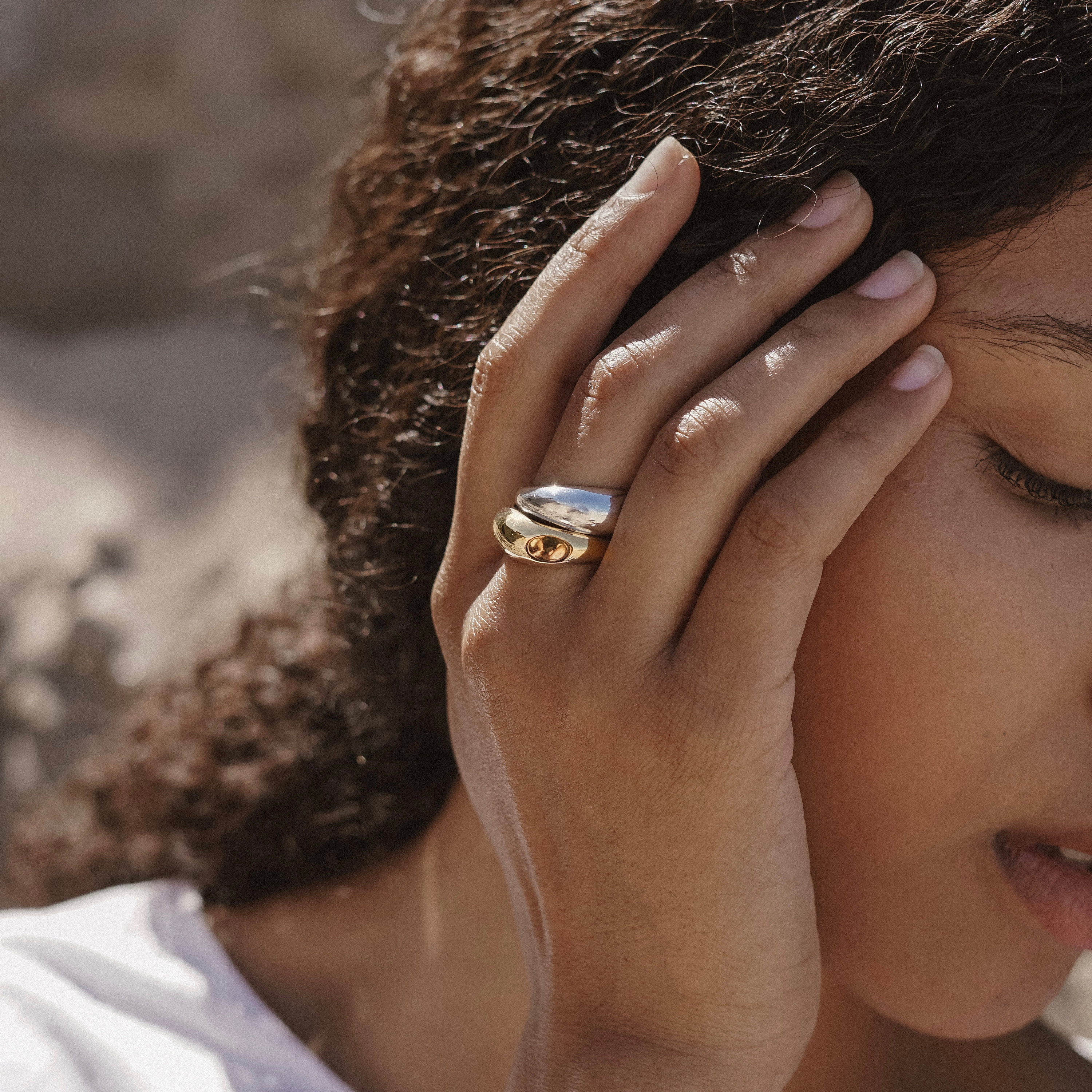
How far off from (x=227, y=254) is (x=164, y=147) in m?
0.37

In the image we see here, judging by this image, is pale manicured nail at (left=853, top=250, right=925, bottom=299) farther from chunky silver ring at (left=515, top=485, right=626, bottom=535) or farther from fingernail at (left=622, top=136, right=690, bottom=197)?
chunky silver ring at (left=515, top=485, right=626, bottom=535)

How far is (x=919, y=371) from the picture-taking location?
1.12m

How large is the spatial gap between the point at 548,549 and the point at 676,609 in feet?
0.46

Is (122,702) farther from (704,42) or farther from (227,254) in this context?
(704,42)

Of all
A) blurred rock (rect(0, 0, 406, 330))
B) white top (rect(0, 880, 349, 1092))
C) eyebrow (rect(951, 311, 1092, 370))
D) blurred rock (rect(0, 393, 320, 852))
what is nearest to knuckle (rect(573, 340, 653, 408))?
eyebrow (rect(951, 311, 1092, 370))

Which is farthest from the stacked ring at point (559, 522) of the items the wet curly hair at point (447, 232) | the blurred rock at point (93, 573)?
the blurred rock at point (93, 573)

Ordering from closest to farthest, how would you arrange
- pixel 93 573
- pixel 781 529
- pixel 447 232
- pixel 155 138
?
1. pixel 781 529
2. pixel 447 232
3. pixel 93 573
4. pixel 155 138

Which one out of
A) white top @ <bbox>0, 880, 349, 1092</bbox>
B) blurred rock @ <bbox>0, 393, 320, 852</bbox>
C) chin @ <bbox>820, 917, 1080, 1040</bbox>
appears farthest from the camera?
blurred rock @ <bbox>0, 393, 320, 852</bbox>

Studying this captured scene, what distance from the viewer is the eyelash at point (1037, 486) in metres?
1.13

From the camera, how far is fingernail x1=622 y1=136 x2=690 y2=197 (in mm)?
1142

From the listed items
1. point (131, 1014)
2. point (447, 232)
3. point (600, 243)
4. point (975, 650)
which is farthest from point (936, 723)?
point (131, 1014)

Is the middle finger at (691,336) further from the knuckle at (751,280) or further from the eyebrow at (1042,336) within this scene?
the eyebrow at (1042,336)

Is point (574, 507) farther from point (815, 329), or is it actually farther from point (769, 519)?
point (815, 329)

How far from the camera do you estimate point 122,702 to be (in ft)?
9.62
